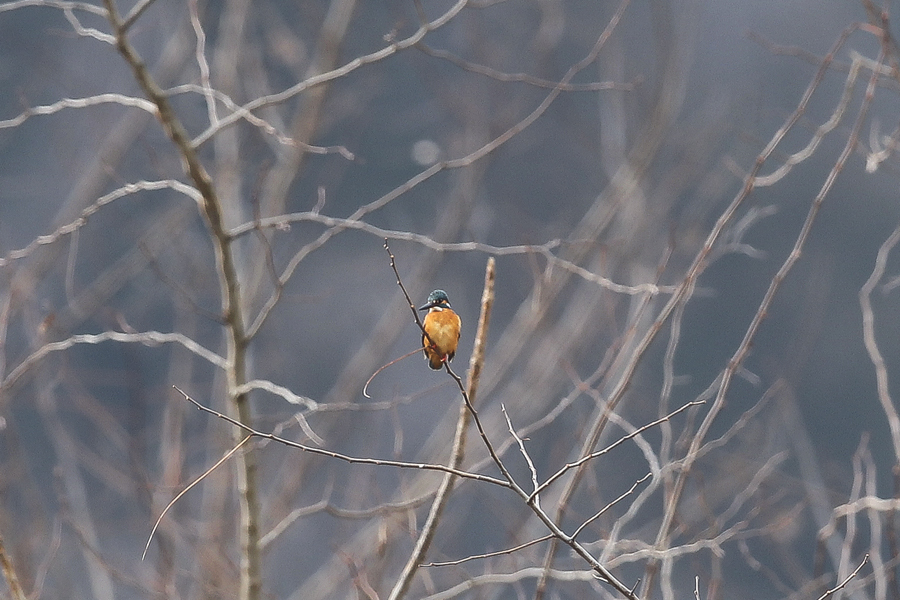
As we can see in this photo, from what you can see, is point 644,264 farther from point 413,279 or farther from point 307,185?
point 307,185

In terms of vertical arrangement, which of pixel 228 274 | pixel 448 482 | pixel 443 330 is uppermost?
pixel 228 274

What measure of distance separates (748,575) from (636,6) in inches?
231

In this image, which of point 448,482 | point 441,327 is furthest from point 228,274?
point 448,482

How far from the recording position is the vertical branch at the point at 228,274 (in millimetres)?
4160

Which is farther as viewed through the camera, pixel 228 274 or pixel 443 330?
pixel 228 274

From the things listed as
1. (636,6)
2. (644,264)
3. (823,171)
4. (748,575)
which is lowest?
(748,575)

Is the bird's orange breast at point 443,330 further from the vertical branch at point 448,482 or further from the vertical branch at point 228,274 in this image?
the vertical branch at point 228,274

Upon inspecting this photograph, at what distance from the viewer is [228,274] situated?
4.53 meters

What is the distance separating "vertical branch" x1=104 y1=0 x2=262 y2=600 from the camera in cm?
416

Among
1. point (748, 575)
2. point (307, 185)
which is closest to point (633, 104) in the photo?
point (307, 185)

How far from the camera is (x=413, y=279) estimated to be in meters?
8.40

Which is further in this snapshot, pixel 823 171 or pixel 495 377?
pixel 823 171

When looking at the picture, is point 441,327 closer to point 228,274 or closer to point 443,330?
point 443,330

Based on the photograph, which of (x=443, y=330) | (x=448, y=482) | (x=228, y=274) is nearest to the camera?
(x=448, y=482)
